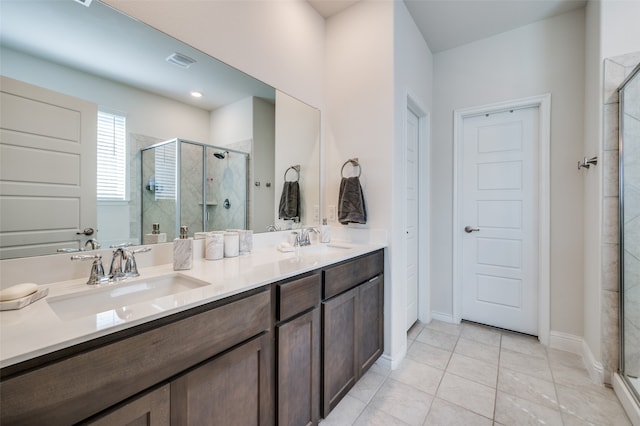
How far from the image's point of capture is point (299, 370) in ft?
3.99

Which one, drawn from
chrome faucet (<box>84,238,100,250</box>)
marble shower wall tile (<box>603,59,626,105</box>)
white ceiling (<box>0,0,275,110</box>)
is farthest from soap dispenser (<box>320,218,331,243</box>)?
marble shower wall tile (<box>603,59,626,105</box>)

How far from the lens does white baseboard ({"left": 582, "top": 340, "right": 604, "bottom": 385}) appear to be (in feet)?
5.75

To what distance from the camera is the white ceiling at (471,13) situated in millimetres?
2113

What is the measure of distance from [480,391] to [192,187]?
7.07 ft

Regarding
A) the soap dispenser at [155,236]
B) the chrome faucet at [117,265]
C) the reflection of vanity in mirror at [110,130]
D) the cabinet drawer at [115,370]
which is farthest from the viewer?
the soap dispenser at [155,236]

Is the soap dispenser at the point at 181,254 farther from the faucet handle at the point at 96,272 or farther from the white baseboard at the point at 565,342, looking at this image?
the white baseboard at the point at 565,342

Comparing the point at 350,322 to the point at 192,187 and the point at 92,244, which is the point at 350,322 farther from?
the point at 92,244

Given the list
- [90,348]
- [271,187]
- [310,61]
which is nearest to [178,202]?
[271,187]

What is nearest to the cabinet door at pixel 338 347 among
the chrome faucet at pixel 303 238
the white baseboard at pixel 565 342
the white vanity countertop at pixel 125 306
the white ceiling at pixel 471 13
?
the white vanity countertop at pixel 125 306

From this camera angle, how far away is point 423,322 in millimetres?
2689

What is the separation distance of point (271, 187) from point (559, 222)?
2.42 meters

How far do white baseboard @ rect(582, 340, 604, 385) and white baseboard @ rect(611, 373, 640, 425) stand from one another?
0.06 m

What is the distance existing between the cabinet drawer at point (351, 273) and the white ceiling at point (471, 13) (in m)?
2.01

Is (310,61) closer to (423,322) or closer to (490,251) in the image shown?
(490,251)
